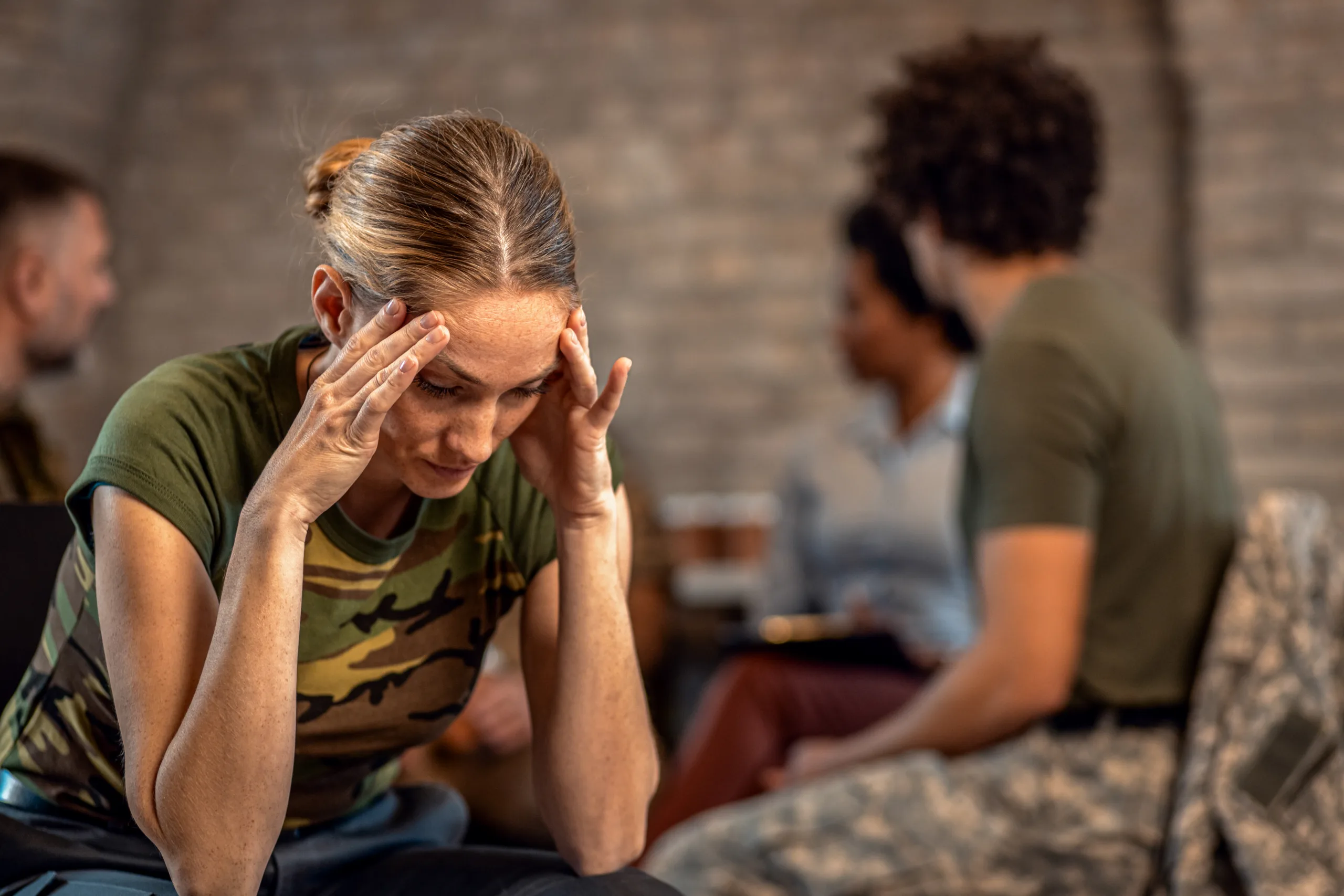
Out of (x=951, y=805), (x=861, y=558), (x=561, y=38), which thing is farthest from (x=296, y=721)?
(x=561, y=38)

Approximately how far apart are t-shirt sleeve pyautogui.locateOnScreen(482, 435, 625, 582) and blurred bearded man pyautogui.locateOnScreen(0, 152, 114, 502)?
0.72 meters

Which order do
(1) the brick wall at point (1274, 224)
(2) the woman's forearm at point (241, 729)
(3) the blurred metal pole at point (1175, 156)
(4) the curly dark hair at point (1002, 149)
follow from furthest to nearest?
(3) the blurred metal pole at point (1175, 156) → (1) the brick wall at point (1274, 224) → (4) the curly dark hair at point (1002, 149) → (2) the woman's forearm at point (241, 729)

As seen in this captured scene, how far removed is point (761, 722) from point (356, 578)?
3.76ft

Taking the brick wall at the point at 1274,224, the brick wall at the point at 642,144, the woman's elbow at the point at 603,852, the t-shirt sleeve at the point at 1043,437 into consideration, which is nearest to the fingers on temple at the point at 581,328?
the woman's elbow at the point at 603,852

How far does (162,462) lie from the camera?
3.07ft

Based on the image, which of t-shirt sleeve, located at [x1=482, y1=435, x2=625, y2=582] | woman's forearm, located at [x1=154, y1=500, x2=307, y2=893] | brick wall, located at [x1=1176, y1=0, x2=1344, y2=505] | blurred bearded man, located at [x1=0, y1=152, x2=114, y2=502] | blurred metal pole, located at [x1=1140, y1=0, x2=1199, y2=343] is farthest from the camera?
blurred metal pole, located at [x1=1140, y1=0, x2=1199, y2=343]

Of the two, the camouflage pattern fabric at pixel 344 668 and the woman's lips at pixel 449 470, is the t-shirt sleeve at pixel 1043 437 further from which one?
the woman's lips at pixel 449 470

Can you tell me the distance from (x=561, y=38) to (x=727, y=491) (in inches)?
68.5

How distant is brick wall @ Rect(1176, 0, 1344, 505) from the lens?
12.7 feet

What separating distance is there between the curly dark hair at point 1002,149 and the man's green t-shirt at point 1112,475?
0.21 meters

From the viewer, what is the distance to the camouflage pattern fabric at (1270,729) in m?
1.38

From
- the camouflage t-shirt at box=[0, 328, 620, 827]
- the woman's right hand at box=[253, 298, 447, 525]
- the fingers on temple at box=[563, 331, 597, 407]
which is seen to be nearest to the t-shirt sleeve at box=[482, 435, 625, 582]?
the camouflage t-shirt at box=[0, 328, 620, 827]

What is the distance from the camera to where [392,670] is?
42.1 inches

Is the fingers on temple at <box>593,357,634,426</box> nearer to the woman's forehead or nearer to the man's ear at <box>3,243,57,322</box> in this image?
the woman's forehead
